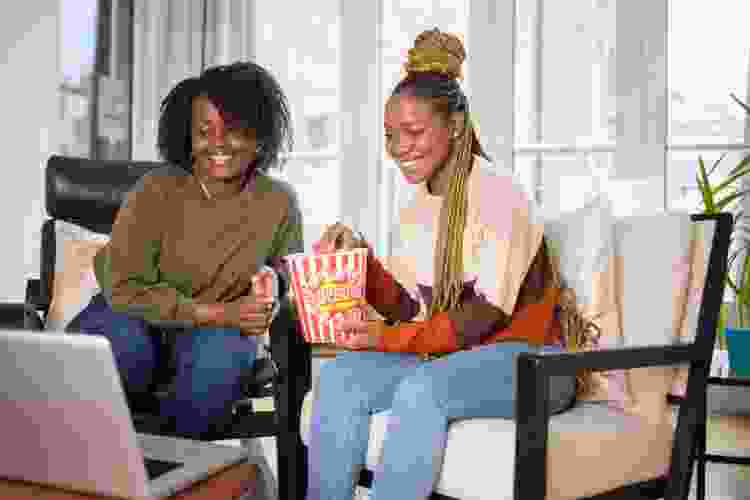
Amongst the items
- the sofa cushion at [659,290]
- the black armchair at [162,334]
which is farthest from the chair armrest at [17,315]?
the sofa cushion at [659,290]

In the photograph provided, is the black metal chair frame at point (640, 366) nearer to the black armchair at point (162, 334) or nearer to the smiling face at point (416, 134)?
the black armchair at point (162, 334)

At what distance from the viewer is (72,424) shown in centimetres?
93

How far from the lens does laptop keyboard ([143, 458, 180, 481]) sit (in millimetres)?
996

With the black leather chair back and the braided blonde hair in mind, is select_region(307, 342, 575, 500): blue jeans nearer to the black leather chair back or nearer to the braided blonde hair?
the braided blonde hair

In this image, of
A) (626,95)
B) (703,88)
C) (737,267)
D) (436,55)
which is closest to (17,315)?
(436,55)

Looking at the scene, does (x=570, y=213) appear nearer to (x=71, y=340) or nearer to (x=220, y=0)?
(x=71, y=340)

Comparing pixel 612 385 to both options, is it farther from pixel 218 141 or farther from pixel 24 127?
pixel 24 127

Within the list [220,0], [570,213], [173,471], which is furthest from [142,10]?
[173,471]

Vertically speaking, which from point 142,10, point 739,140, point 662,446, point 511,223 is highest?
point 142,10

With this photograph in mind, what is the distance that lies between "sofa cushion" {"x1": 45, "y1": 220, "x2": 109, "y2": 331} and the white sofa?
2.86 feet

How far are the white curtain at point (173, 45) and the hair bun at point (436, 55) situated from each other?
9.83ft

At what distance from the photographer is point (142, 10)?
461 centimetres

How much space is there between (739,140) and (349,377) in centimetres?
325

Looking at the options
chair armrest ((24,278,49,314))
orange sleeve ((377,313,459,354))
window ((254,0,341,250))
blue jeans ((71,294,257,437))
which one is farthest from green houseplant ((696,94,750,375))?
window ((254,0,341,250))
